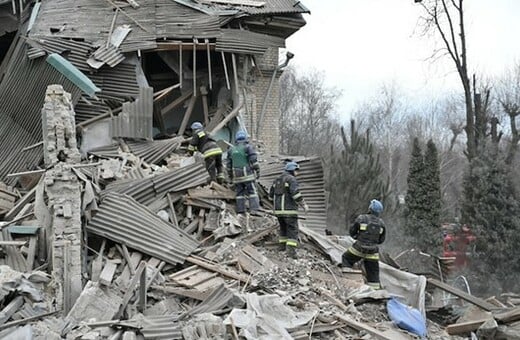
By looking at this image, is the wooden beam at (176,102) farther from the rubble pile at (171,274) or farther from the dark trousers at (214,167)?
the dark trousers at (214,167)

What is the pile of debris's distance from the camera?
8.09 m

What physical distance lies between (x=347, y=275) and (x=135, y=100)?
23.3 feet

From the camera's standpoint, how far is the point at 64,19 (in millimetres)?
15328

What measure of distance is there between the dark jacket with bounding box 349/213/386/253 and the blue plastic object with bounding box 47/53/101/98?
6.87 metres

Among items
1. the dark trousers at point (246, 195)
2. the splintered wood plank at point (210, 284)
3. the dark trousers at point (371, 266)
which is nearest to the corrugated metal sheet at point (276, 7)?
the dark trousers at point (246, 195)

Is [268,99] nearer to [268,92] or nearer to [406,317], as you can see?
[268,92]

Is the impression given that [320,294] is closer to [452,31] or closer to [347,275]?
[347,275]

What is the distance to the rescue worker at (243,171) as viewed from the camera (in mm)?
11211

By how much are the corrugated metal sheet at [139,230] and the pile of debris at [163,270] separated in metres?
0.02

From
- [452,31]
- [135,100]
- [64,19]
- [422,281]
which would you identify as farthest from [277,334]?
[452,31]

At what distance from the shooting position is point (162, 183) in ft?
36.8

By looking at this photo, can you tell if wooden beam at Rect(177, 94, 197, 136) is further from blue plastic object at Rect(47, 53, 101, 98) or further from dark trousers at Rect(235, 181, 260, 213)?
dark trousers at Rect(235, 181, 260, 213)

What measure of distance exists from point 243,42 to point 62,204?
8.31 meters

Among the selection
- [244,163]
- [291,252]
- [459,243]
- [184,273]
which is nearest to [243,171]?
[244,163]
